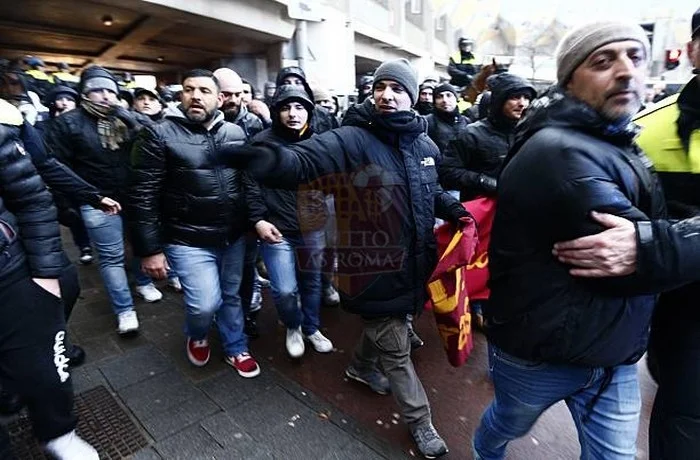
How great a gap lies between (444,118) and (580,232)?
3816 millimetres

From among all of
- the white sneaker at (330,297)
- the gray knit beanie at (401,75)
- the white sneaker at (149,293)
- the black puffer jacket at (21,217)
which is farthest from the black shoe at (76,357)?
the gray knit beanie at (401,75)

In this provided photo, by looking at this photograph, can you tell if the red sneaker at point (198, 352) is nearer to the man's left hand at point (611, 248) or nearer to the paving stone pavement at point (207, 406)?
the paving stone pavement at point (207, 406)

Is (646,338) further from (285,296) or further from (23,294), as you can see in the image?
(23,294)

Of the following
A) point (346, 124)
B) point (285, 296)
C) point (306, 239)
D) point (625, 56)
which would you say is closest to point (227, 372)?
point (285, 296)

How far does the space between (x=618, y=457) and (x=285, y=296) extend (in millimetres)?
2153

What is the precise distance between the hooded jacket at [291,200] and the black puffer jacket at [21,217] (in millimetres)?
1373

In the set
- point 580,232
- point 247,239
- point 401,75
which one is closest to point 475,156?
point 401,75

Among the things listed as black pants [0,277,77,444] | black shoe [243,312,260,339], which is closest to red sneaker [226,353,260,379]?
black shoe [243,312,260,339]

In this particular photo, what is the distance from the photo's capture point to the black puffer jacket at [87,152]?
355 cm

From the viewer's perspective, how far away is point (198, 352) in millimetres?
3092

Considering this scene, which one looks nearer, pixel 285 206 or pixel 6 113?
pixel 6 113

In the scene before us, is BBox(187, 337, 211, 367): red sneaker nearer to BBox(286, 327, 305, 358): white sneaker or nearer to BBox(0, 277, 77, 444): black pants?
BBox(286, 327, 305, 358): white sneaker

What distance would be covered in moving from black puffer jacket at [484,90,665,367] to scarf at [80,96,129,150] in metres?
3.21

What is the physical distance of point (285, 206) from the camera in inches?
125
